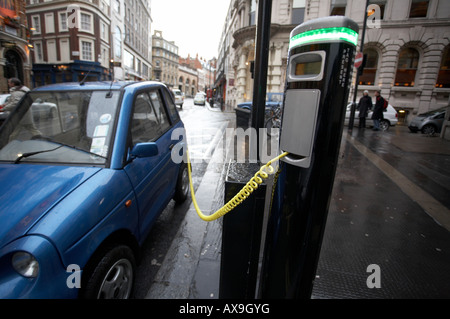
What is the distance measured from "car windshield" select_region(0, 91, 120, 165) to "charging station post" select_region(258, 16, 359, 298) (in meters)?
1.56

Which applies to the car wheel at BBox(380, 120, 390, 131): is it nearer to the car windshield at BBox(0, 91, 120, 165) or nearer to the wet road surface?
the wet road surface

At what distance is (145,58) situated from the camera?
60469 mm

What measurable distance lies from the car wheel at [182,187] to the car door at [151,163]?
0.27 meters

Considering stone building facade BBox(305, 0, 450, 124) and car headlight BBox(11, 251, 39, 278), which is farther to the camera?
stone building facade BBox(305, 0, 450, 124)

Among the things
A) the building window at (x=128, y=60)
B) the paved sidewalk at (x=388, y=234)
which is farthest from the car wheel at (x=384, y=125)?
the building window at (x=128, y=60)

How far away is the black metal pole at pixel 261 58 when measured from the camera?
175 centimetres

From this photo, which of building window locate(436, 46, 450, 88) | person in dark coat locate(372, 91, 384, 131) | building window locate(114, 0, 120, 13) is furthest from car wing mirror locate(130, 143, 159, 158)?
building window locate(114, 0, 120, 13)

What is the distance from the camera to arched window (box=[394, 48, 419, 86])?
60.1 feet

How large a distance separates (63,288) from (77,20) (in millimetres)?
39766

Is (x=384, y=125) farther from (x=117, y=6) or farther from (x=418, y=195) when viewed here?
(x=117, y=6)

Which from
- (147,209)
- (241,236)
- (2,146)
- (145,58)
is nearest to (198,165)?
(147,209)

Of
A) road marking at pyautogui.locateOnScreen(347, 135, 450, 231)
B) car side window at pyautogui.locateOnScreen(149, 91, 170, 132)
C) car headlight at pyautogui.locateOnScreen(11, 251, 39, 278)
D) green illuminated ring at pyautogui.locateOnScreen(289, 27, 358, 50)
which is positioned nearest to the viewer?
green illuminated ring at pyautogui.locateOnScreen(289, 27, 358, 50)

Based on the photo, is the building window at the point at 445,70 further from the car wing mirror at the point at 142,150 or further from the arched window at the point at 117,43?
the arched window at the point at 117,43
